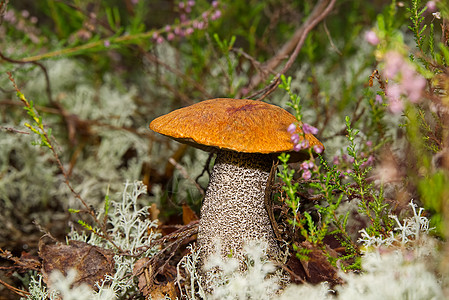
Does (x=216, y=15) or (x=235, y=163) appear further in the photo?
(x=216, y=15)

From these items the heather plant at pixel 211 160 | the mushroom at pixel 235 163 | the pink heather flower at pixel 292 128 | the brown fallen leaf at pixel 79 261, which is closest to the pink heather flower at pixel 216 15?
the heather plant at pixel 211 160

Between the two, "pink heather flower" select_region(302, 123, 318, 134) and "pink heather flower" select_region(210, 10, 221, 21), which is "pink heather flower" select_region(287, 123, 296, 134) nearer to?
"pink heather flower" select_region(302, 123, 318, 134)

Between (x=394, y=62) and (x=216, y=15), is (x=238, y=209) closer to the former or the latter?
(x=394, y=62)

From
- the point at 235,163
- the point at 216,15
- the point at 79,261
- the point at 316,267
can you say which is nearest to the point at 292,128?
the point at 235,163

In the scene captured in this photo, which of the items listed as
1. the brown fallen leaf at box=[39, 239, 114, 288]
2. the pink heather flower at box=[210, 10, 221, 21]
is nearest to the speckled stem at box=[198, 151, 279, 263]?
the brown fallen leaf at box=[39, 239, 114, 288]

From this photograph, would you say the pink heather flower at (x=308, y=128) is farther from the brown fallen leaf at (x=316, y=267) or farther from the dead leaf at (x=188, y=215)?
the dead leaf at (x=188, y=215)
